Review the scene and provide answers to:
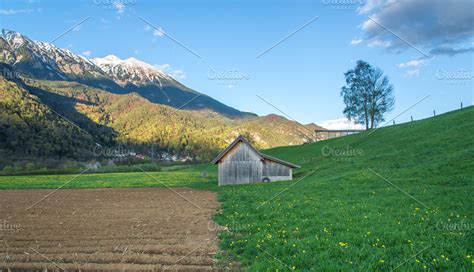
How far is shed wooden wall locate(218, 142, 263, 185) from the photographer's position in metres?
45.2

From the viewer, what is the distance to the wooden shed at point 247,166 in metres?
45.2

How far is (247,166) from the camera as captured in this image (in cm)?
4544

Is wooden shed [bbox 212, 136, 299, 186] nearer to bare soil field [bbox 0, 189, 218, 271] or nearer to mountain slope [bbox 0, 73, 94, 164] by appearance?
bare soil field [bbox 0, 189, 218, 271]

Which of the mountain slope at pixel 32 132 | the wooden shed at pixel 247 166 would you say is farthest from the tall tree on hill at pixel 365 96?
the mountain slope at pixel 32 132

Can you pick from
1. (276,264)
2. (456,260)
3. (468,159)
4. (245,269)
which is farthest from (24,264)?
(468,159)

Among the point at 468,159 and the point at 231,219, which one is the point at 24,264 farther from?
the point at 468,159

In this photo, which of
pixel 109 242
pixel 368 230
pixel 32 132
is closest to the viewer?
pixel 368 230

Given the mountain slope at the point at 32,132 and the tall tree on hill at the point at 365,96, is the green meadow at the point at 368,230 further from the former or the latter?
the mountain slope at the point at 32,132

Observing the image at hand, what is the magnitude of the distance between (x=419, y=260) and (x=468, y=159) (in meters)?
19.4

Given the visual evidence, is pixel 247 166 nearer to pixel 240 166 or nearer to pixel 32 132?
pixel 240 166

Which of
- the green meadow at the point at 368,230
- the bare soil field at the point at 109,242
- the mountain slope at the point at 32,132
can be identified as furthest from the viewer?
the mountain slope at the point at 32,132

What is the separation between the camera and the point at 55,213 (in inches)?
792

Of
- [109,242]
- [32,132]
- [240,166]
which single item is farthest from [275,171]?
[32,132]

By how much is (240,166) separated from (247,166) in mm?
990
